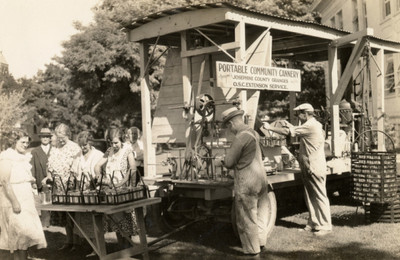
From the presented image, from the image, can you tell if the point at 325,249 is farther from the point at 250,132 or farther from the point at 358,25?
the point at 358,25

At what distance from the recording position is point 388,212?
7.57m

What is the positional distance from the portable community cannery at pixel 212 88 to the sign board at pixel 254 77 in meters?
0.01

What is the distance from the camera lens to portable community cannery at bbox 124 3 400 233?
6.84 m

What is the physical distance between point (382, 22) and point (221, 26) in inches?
282

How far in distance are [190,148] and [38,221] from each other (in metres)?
2.53

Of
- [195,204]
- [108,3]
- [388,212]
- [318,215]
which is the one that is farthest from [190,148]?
[108,3]

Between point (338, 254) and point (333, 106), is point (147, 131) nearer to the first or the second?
point (333, 106)

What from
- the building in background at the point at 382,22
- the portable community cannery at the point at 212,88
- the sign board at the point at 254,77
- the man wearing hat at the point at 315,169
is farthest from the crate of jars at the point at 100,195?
the building in background at the point at 382,22

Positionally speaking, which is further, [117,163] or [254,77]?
[254,77]

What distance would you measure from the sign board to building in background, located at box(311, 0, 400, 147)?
5056 mm

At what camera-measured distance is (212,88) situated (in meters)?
7.92

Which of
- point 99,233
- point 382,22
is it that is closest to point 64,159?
point 99,233

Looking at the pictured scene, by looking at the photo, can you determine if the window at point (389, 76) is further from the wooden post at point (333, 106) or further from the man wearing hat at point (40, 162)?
the man wearing hat at point (40, 162)

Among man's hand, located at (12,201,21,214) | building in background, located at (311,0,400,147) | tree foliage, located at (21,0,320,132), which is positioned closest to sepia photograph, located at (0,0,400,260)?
man's hand, located at (12,201,21,214)
